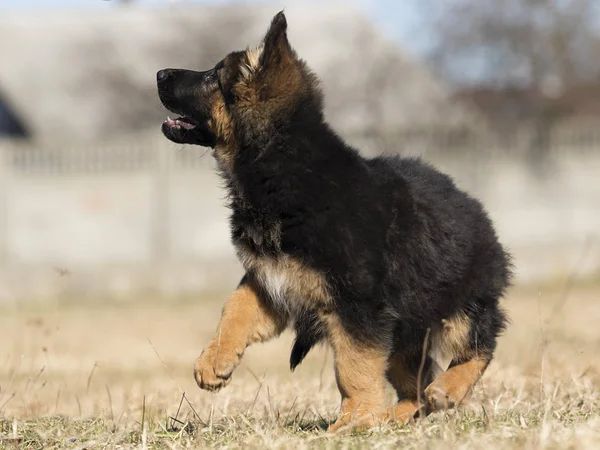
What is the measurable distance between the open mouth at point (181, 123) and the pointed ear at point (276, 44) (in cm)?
64

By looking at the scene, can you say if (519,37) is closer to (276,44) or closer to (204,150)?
(204,150)

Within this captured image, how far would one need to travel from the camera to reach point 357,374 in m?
5.54

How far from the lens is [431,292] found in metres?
5.98

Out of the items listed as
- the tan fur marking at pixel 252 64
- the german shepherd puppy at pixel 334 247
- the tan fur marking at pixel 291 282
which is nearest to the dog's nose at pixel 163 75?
the german shepherd puppy at pixel 334 247

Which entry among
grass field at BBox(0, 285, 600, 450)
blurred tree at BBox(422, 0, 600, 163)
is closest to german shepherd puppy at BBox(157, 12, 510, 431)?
grass field at BBox(0, 285, 600, 450)

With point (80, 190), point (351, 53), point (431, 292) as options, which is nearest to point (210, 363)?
point (431, 292)

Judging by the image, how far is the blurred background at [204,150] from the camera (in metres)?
23.0

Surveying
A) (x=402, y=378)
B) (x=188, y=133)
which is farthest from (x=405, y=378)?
(x=188, y=133)

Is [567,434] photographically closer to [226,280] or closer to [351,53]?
[226,280]

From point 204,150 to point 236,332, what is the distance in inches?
659

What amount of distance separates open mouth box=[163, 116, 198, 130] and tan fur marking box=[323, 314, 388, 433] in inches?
60.2

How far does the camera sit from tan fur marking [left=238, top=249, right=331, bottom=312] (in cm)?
553

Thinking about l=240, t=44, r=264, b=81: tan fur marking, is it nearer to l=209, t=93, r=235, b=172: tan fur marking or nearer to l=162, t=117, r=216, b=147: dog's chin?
l=209, t=93, r=235, b=172: tan fur marking

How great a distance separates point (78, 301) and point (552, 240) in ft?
36.0
